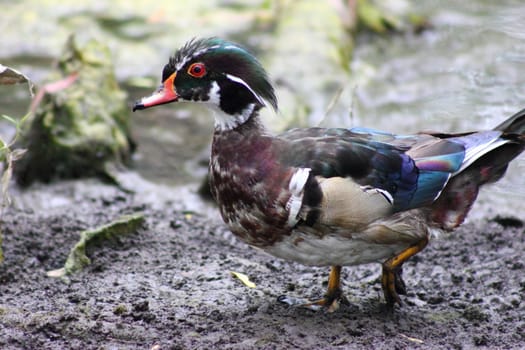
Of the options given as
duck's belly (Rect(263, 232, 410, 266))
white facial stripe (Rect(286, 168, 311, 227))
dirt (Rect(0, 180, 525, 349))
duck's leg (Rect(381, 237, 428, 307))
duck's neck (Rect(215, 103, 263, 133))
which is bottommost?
dirt (Rect(0, 180, 525, 349))

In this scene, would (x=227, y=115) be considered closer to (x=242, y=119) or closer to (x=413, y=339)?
(x=242, y=119)

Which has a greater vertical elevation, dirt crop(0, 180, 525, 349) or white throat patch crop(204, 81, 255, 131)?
white throat patch crop(204, 81, 255, 131)

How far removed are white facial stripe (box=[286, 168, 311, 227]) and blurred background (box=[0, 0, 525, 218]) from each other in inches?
121

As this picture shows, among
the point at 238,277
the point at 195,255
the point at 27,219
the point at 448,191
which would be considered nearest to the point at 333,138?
the point at 448,191

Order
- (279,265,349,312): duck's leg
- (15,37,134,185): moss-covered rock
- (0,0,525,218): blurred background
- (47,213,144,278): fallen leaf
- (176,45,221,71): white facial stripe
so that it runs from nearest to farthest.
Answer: (176,45,221,71): white facial stripe
(279,265,349,312): duck's leg
(47,213,144,278): fallen leaf
(15,37,134,185): moss-covered rock
(0,0,525,218): blurred background

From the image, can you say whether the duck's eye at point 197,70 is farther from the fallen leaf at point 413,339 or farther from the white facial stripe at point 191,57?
the fallen leaf at point 413,339

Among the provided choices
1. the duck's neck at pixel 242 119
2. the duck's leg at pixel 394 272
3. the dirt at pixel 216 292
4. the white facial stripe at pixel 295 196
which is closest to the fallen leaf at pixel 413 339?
the dirt at pixel 216 292

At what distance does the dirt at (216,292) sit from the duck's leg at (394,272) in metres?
0.09

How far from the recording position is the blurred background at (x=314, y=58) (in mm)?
8196

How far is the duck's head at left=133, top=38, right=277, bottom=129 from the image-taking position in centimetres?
453

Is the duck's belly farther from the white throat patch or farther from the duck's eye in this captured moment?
the duck's eye

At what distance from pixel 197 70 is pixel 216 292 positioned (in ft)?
4.29

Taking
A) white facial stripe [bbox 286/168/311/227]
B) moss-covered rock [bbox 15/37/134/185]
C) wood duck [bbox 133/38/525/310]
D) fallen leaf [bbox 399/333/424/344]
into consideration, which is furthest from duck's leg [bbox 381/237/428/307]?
moss-covered rock [bbox 15/37/134/185]

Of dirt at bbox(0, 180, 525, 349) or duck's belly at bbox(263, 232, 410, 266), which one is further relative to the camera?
duck's belly at bbox(263, 232, 410, 266)
